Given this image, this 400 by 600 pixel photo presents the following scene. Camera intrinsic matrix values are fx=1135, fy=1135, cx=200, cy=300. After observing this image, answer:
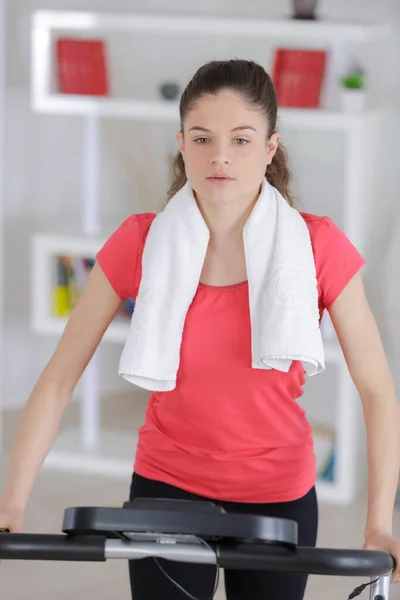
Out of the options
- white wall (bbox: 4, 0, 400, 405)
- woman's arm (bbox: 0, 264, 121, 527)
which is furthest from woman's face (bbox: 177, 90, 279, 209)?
white wall (bbox: 4, 0, 400, 405)

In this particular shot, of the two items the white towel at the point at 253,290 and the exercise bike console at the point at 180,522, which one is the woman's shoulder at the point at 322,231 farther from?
the exercise bike console at the point at 180,522

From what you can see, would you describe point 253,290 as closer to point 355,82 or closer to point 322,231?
point 322,231

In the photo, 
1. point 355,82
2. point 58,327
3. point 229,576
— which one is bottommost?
point 58,327

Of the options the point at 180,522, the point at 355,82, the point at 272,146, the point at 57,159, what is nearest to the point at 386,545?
the point at 180,522

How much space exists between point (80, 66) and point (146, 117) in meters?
0.38

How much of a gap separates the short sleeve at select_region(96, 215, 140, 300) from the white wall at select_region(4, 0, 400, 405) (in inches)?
117

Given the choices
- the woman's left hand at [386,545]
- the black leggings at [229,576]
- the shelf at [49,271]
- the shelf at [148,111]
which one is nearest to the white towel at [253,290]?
the black leggings at [229,576]

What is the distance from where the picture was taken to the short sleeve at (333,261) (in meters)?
1.93

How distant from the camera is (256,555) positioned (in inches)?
57.2

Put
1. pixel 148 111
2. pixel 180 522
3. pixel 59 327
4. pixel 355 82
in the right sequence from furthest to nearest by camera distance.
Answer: pixel 59 327 < pixel 148 111 < pixel 355 82 < pixel 180 522

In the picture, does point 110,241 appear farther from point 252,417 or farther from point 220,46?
point 220,46

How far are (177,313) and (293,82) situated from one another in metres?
2.32

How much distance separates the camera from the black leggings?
191 cm

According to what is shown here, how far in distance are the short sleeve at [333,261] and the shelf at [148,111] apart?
2069 millimetres
